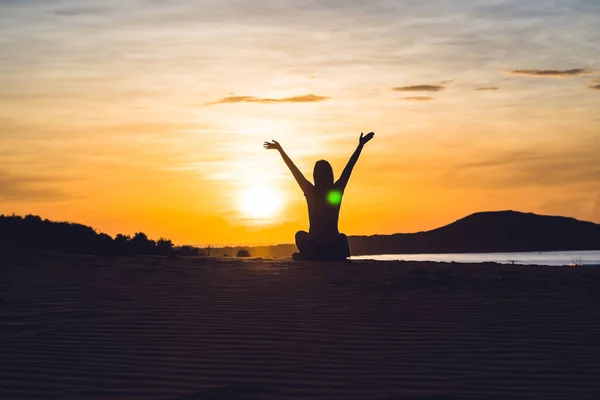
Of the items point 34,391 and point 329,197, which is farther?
point 329,197

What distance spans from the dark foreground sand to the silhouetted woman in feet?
17.9

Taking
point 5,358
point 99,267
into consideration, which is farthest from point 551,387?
point 99,267

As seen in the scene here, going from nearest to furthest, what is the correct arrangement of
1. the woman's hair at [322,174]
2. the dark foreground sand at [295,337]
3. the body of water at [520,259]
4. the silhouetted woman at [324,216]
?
the dark foreground sand at [295,337]
the silhouetted woman at [324,216]
the woman's hair at [322,174]
the body of water at [520,259]

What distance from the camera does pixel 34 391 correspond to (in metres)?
5.26

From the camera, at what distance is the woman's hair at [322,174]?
17.8 m

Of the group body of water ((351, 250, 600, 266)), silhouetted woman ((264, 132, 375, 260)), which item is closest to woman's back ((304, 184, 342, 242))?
silhouetted woman ((264, 132, 375, 260))

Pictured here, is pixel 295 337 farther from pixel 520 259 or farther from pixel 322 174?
pixel 520 259

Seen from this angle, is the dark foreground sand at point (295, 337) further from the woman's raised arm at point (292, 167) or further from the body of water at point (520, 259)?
the body of water at point (520, 259)

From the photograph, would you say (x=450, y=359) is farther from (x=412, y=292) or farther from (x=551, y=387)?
(x=412, y=292)

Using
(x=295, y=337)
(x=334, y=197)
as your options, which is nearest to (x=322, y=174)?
(x=334, y=197)

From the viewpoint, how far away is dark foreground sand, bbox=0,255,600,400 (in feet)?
18.0

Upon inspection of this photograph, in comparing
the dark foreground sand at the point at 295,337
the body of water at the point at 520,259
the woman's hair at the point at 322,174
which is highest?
the woman's hair at the point at 322,174

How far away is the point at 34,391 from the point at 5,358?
1036mm

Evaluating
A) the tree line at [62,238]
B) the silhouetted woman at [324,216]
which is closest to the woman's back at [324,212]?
the silhouetted woman at [324,216]
